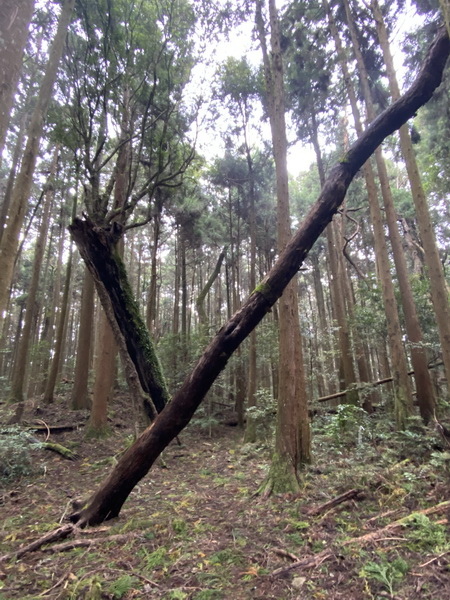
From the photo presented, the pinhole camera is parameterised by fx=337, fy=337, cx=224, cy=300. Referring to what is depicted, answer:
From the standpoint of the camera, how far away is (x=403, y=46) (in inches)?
425

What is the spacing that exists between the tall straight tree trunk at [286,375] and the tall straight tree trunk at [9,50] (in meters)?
4.30

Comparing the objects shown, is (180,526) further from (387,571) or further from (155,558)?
(387,571)

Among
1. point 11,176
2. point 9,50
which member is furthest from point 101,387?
point 9,50

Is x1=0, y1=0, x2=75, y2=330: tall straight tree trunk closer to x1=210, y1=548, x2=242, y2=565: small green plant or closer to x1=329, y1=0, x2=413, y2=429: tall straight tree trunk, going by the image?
x1=210, y1=548, x2=242, y2=565: small green plant

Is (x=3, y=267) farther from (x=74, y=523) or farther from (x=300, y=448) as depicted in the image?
(x=300, y=448)

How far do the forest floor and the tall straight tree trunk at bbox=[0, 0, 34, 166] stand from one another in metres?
4.61

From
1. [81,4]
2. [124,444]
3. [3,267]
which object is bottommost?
[124,444]

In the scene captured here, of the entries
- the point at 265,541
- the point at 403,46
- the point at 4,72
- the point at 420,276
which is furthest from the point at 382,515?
the point at 403,46

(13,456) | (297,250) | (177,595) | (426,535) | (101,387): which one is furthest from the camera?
(101,387)

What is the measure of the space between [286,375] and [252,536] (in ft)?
9.00

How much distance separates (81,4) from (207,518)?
371 inches

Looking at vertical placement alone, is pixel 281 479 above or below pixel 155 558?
above

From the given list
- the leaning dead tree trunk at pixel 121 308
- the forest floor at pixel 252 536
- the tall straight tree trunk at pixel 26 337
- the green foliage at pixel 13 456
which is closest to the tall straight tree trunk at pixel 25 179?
the leaning dead tree trunk at pixel 121 308

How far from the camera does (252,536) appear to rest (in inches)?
154
